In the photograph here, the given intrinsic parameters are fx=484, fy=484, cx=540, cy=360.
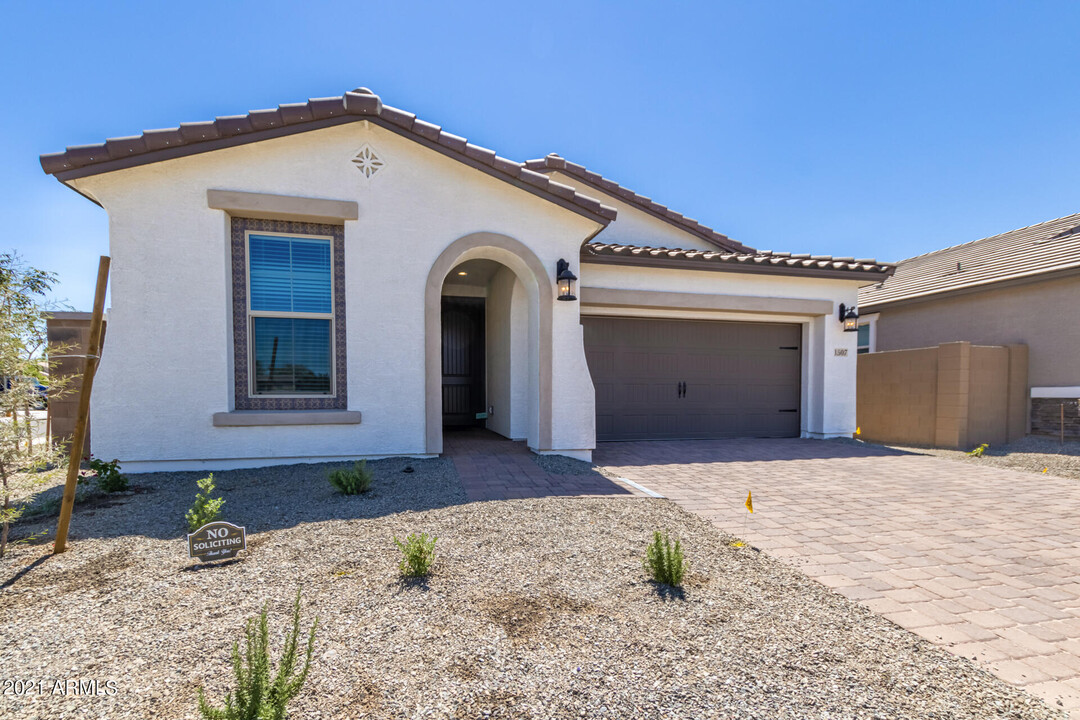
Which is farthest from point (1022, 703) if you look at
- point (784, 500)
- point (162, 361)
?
point (162, 361)

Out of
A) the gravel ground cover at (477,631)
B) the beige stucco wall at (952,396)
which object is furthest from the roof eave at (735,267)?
the gravel ground cover at (477,631)

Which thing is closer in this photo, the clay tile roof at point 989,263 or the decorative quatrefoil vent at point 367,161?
the decorative quatrefoil vent at point 367,161

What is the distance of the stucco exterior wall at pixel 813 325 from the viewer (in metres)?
9.01

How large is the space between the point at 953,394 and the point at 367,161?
37.2ft

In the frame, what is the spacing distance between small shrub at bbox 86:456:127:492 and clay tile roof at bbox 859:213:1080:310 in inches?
626

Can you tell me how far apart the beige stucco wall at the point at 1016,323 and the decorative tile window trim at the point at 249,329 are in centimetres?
1366

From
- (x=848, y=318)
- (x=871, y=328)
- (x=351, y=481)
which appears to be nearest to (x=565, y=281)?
(x=351, y=481)

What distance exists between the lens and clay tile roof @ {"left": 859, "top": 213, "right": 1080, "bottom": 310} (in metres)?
10.6

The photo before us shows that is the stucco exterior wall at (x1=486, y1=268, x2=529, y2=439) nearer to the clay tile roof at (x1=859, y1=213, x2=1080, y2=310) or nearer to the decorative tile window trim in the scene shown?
the decorative tile window trim

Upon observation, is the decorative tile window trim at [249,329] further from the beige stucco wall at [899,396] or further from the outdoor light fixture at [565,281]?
the beige stucco wall at [899,396]

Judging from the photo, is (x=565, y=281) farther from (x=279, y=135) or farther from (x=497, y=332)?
(x=279, y=135)

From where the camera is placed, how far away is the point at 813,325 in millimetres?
9773

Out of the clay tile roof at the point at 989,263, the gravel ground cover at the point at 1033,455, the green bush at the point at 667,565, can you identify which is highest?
the clay tile roof at the point at 989,263

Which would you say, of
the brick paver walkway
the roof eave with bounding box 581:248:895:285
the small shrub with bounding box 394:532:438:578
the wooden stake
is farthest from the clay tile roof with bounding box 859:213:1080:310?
the wooden stake
